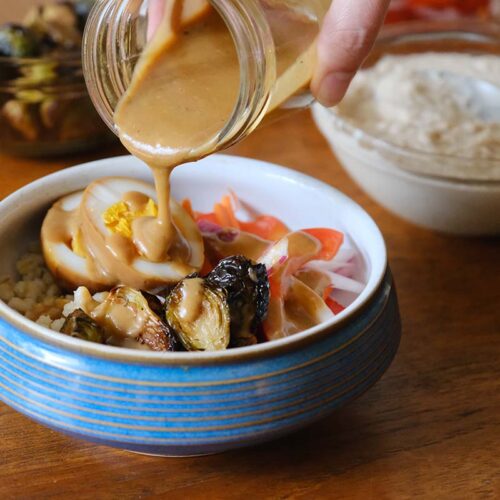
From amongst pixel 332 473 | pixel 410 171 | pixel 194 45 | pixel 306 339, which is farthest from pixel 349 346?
pixel 410 171

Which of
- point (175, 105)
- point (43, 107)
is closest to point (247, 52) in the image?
point (175, 105)

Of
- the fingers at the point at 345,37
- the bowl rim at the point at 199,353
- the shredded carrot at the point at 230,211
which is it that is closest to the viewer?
the bowl rim at the point at 199,353

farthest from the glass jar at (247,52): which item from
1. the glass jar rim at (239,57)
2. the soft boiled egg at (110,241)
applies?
the soft boiled egg at (110,241)

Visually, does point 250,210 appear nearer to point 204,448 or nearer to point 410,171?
point 410,171

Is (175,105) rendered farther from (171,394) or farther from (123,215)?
(171,394)

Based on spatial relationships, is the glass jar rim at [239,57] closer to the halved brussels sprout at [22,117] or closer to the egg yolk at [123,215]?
the egg yolk at [123,215]
